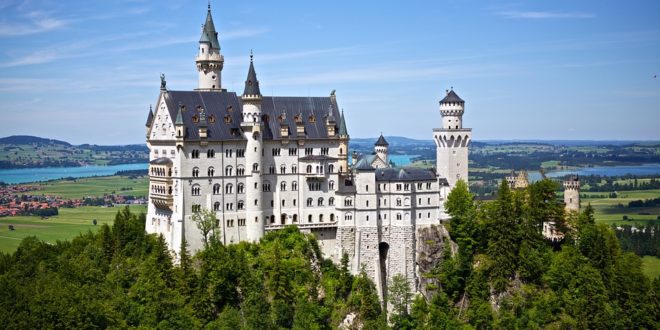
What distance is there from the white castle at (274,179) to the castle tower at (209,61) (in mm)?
137

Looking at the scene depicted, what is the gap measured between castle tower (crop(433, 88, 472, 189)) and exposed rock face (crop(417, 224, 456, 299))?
1118 centimetres

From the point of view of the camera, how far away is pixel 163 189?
102 meters

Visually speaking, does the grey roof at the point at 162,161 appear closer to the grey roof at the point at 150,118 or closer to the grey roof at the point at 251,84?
the grey roof at the point at 150,118

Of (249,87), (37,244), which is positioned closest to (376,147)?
(249,87)

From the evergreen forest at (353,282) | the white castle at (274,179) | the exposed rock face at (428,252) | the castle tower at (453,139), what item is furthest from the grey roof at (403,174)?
the castle tower at (453,139)

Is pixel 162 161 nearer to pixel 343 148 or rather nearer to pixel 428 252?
pixel 343 148

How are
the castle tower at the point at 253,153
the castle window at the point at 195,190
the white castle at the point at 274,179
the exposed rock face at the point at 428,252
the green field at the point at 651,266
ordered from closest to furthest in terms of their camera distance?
1. the castle window at the point at 195,190
2. the white castle at the point at 274,179
3. the castle tower at the point at 253,153
4. the exposed rock face at the point at 428,252
5. the green field at the point at 651,266

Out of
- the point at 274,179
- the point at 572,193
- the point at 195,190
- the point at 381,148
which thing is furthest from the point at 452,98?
the point at 195,190

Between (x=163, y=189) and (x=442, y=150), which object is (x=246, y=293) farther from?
(x=442, y=150)

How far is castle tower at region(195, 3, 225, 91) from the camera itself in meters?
112

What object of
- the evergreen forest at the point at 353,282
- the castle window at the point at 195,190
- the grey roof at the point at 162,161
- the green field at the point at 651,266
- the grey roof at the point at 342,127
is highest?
the grey roof at the point at 342,127

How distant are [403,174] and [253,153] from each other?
18.8 meters

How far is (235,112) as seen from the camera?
10569 cm

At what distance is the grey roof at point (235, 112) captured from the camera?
10244 centimetres
